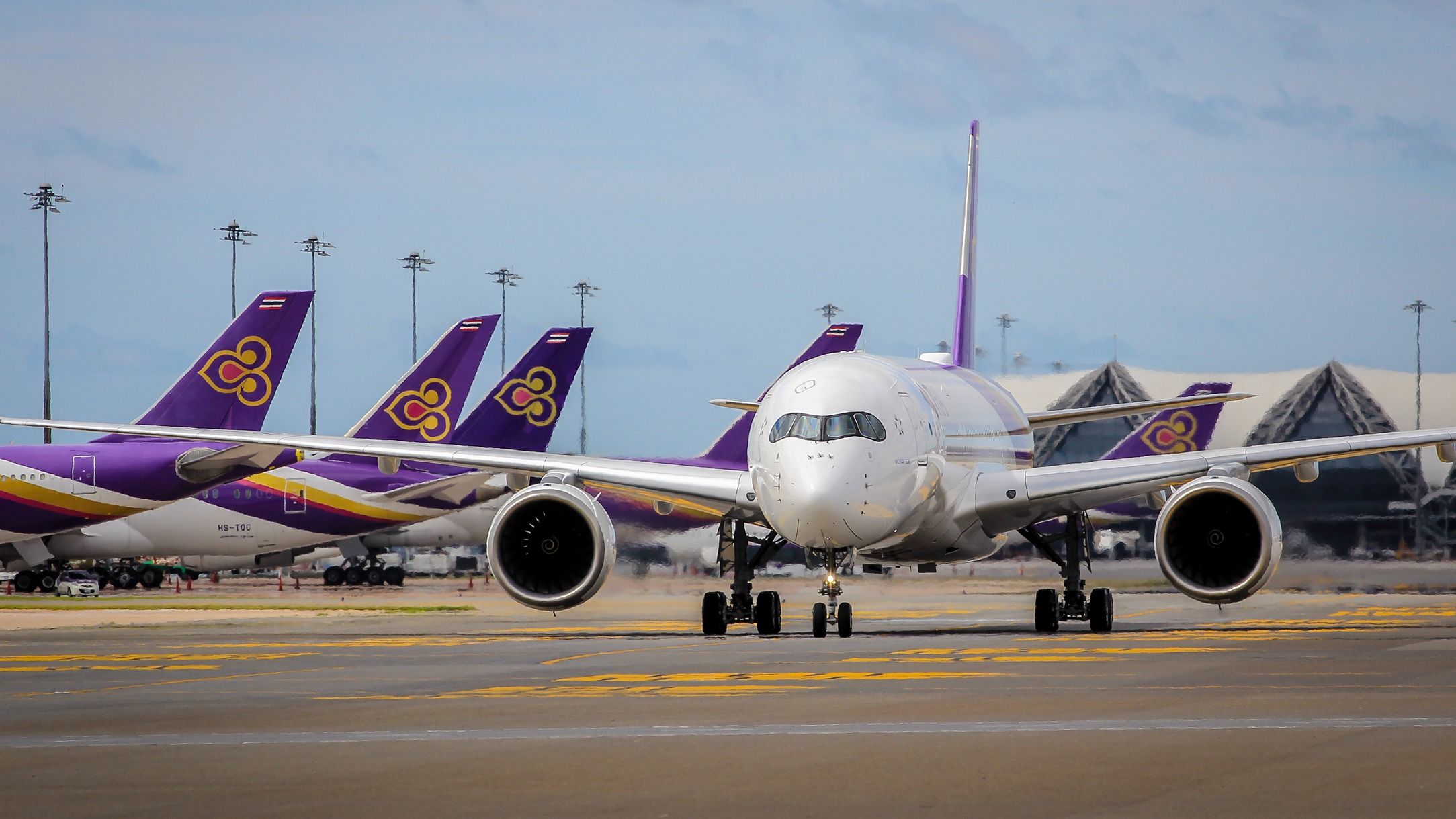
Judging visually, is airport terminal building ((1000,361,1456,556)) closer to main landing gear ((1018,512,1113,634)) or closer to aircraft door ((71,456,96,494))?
main landing gear ((1018,512,1113,634))

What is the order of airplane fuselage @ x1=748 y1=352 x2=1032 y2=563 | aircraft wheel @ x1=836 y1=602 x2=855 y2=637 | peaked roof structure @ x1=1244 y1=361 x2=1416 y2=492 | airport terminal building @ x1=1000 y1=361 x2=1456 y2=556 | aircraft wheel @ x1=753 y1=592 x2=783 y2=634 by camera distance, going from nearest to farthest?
airplane fuselage @ x1=748 y1=352 x2=1032 y2=563
aircraft wheel @ x1=836 y1=602 x2=855 y2=637
aircraft wheel @ x1=753 y1=592 x2=783 y2=634
airport terminal building @ x1=1000 y1=361 x2=1456 y2=556
peaked roof structure @ x1=1244 y1=361 x2=1416 y2=492

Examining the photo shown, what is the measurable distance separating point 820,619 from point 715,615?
222cm

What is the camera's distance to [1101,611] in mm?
24172

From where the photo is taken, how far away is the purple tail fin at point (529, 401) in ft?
140

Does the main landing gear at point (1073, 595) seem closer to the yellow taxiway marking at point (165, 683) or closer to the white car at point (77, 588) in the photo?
the yellow taxiway marking at point (165, 683)

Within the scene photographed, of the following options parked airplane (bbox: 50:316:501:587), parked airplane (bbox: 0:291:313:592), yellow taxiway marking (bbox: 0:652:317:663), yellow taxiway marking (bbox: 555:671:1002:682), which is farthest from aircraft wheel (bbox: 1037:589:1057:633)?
parked airplane (bbox: 50:316:501:587)

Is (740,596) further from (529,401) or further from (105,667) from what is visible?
(529,401)

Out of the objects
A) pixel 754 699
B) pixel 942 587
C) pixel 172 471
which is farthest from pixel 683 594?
pixel 754 699

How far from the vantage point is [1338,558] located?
44.8 metres

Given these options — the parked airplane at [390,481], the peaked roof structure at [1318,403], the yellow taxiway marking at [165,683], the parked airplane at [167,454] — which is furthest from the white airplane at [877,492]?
the peaked roof structure at [1318,403]

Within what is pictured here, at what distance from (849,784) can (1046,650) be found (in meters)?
11.3

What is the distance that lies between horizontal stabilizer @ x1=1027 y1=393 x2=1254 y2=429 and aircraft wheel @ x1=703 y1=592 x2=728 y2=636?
6424mm

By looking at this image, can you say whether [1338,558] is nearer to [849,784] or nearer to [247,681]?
[247,681]

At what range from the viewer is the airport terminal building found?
168ft
